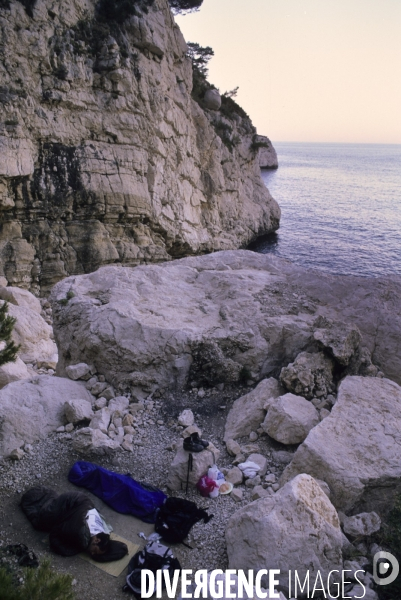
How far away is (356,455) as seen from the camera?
7211 mm

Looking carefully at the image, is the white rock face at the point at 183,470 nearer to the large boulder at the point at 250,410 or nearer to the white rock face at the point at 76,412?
the large boulder at the point at 250,410

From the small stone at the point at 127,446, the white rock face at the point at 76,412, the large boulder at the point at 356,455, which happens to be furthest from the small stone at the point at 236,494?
the white rock face at the point at 76,412

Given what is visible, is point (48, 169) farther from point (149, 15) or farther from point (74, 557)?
point (74, 557)

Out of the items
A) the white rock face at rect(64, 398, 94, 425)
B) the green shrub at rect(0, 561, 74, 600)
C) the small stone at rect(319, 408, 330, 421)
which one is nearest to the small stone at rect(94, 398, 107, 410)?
the white rock face at rect(64, 398, 94, 425)

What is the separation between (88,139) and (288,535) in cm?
2297

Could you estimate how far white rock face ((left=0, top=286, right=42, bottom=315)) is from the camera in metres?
19.8

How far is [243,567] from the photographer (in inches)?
233

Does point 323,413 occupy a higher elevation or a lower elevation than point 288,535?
higher

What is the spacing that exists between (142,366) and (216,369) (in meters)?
1.70

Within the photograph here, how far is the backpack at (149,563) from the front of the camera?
577 cm

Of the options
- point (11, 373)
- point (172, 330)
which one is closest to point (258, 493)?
point (172, 330)

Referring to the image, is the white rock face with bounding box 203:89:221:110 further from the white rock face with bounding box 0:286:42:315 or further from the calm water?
the white rock face with bounding box 0:286:42:315

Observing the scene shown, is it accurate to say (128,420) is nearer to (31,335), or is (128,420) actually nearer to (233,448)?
(233,448)

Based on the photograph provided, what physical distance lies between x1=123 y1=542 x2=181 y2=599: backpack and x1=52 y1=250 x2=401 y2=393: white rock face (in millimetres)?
3850
